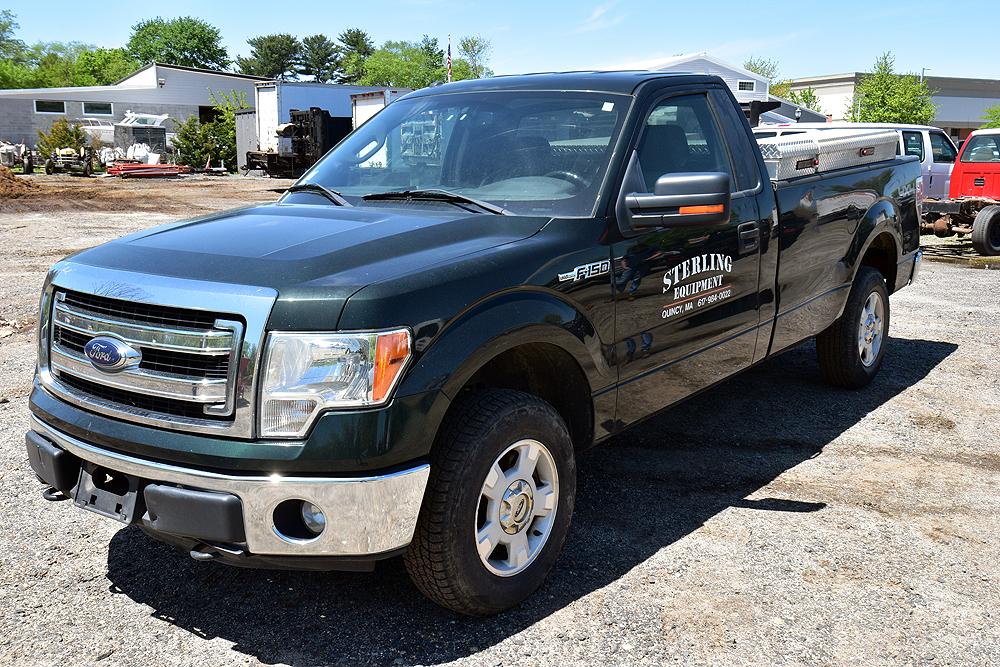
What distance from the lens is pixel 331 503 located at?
109 inches

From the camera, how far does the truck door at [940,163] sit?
1641 cm

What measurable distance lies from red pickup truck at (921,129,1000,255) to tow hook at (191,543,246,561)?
1340 cm

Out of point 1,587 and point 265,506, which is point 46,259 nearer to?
point 1,587

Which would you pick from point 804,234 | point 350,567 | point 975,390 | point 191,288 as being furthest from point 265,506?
point 975,390

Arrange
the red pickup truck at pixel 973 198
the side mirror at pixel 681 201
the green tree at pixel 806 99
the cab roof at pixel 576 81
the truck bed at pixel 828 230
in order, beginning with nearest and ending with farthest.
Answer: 1. the side mirror at pixel 681 201
2. the cab roof at pixel 576 81
3. the truck bed at pixel 828 230
4. the red pickup truck at pixel 973 198
5. the green tree at pixel 806 99

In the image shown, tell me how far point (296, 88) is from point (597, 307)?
3381cm

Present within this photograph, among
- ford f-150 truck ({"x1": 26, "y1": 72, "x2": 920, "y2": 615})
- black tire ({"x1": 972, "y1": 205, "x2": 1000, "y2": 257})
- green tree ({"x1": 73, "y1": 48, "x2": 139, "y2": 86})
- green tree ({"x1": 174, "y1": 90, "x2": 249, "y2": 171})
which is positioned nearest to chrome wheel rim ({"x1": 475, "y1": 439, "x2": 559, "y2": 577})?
ford f-150 truck ({"x1": 26, "y1": 72, "x2": 920, "y2": 615})

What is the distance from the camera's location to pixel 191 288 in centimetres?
285

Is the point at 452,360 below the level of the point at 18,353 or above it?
above

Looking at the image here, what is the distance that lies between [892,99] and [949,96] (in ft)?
57.9

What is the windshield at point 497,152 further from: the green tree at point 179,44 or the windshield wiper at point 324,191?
the green tree at point 179,44

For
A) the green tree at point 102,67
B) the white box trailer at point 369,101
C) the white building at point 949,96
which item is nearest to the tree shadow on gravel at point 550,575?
the white box trailer at point 369,101

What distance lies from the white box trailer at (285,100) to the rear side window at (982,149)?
2355cm

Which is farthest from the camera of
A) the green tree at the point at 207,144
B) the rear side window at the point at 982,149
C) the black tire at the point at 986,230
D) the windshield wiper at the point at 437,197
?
the green tree at the point at 207,144
